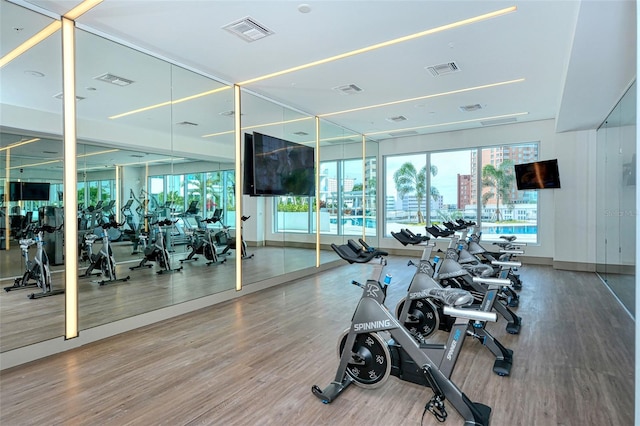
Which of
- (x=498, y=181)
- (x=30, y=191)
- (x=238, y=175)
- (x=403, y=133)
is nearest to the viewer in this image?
(x=30, y=191)

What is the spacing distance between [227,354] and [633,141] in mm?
5044

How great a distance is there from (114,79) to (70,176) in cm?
169

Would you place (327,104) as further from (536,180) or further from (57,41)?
(536,180)

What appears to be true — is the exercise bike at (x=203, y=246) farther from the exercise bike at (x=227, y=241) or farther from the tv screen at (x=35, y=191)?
the tv screen at (x=35, y=191)

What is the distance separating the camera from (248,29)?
3.72 m

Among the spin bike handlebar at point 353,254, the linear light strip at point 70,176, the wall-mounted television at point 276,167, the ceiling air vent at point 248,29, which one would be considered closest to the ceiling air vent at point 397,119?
the wall-mounted television at point 276,167

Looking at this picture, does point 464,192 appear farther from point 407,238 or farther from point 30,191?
point 30,191

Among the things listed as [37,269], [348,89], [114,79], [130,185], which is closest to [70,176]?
[130,185]

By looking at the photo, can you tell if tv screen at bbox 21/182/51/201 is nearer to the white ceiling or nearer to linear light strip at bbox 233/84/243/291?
the white ceiling

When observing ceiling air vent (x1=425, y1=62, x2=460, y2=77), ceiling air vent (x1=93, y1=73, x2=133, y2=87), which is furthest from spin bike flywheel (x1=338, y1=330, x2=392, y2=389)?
ceiling air vent (x1=93, y1=73, x2=133, y2=87)

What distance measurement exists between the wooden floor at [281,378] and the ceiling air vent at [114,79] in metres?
3.13

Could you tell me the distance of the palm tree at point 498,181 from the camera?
8688mm

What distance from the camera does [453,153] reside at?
9.43 meters

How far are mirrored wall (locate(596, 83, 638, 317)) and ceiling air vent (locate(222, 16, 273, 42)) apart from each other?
420cm
